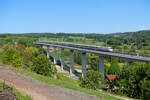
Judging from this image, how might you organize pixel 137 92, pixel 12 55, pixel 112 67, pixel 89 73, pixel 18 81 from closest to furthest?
pixel 18 81, pixel 89 73, pixel 137 92, pixel 12 55, pixel 112 67

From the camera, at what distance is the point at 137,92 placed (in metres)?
29.1

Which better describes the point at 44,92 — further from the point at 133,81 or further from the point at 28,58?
the point at 28,58

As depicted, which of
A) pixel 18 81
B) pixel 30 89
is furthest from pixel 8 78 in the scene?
pixel 30 89

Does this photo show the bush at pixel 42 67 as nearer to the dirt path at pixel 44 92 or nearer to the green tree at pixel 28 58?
the dirt path at pixel 44 92

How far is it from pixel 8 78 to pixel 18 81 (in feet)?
5.03

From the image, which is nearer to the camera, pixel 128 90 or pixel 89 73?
pixel 89 73

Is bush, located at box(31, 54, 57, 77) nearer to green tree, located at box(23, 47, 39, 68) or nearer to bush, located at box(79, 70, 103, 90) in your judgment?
bush, located at box(79, 70, 103, 90)

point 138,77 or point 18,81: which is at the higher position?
point 18,81

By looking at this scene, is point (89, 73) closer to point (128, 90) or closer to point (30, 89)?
point (128, 90)

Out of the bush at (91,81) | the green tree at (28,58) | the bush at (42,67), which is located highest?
the bush at (42,67)

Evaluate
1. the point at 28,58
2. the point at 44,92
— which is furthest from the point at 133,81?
the point at 28,58

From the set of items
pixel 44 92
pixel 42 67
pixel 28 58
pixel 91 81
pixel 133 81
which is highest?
pixel 44 92

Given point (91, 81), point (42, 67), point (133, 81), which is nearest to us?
point (91, 81)

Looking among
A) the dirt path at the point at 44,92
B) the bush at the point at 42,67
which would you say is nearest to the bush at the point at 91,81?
the bush at the point at 42,67
